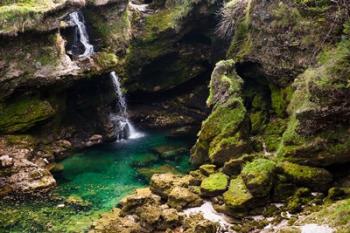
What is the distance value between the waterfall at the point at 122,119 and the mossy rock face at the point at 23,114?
24.1ft

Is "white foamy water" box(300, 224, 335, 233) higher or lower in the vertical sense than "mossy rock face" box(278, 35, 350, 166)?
lower

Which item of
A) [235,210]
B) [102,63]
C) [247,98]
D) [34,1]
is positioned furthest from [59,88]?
[235,210]

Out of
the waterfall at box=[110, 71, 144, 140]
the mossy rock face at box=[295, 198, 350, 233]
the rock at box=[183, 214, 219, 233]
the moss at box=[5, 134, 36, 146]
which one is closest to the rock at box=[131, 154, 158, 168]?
the waterfall at box=[110, 71, 144, 140]

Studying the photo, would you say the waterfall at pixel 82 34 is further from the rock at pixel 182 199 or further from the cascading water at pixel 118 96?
the rock at pixel 182 199

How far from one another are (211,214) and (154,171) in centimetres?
889

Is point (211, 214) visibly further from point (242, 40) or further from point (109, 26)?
point (109, 26)

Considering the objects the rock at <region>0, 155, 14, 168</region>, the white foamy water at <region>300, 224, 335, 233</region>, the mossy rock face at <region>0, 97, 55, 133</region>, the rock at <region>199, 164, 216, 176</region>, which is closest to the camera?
the white foamy water at <region>300, 224, 335, 233</region>

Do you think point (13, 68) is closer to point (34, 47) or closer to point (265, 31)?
point (34, 47)

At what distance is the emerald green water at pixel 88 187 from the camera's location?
82.2ft

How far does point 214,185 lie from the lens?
25.3 m

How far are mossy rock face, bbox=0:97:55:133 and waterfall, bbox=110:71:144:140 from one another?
24.1 feet

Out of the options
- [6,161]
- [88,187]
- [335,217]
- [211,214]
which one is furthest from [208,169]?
[6,161]

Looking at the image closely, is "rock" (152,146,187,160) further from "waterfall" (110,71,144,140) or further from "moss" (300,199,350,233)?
"moss" (300,199,350,233)

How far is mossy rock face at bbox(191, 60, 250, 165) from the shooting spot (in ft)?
94.0
